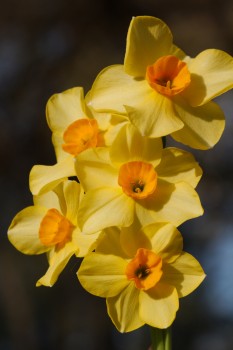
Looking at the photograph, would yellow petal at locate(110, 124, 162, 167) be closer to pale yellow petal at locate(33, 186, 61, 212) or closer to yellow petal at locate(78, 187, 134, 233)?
yellow petal at locate(78, 187, 134, 233)

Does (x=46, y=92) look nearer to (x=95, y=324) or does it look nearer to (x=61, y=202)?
(x=95, y=324)

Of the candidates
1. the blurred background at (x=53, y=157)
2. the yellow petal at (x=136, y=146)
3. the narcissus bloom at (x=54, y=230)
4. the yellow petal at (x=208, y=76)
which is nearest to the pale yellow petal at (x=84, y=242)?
the narcissus bloom at (x=54, y=230)

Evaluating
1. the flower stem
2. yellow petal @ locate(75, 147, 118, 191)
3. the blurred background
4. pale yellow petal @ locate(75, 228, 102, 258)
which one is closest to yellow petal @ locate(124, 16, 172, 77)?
yellow petal @ locate(75, 147, 118, 191)

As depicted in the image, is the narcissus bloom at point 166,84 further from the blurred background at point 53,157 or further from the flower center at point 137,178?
the blurred background at point 53,157

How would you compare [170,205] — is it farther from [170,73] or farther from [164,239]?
[170,73]

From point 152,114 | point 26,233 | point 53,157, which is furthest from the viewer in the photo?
point 53,157

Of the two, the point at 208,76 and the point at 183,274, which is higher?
the point at 208,76

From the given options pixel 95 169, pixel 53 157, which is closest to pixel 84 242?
pixel 95 169

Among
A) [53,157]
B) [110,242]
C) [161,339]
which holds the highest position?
[110,242]
